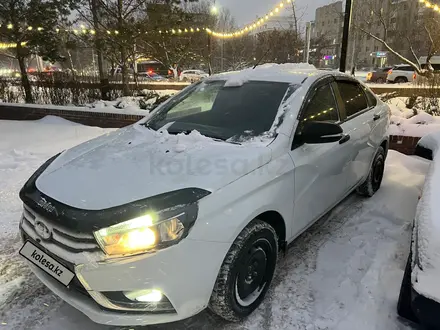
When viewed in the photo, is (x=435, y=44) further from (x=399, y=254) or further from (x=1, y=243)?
(x=1, y=243)

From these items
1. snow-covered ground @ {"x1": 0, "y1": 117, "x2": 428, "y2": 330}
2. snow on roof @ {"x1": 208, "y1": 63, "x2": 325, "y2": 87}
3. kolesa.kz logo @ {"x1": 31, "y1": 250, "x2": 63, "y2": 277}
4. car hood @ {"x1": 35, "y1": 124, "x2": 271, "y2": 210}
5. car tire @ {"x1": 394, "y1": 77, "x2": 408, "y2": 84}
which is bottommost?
car tire @ {"x1": 394, "y1": 77, "x2": 408, "y2": 84}

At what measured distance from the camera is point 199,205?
1983mm

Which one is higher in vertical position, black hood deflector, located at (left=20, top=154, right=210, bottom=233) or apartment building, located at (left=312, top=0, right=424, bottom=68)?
apartment building, located at (left=312, top=0, right=424, bottom=68)

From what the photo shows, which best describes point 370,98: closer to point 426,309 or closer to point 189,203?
point 426,309

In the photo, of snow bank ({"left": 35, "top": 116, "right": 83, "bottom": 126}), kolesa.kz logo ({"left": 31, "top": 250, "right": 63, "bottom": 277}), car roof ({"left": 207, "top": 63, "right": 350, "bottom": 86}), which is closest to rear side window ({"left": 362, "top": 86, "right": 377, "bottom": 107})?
car roof ({"left": 207, "top": 63, "right": 350, "bottom": 86})

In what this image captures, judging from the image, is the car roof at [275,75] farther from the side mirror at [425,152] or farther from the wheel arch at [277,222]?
the side mirror at [425,152]

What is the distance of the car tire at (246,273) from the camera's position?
216 cm

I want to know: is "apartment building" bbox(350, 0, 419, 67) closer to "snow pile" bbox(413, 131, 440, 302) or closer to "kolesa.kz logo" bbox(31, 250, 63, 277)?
"snow pile" bbox(413, 131, 440, 302)

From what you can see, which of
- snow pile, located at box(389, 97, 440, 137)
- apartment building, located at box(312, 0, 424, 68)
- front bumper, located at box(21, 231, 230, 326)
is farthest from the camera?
apartment building, located at box(312, 0, 424, 68)

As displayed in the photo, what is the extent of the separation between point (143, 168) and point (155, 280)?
2.41 feet

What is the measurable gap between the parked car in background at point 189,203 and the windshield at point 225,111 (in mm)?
15

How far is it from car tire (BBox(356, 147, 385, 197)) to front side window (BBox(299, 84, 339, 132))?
1311 millimetres

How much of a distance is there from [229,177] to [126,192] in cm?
63

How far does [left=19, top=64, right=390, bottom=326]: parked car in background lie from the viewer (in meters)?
1.91
